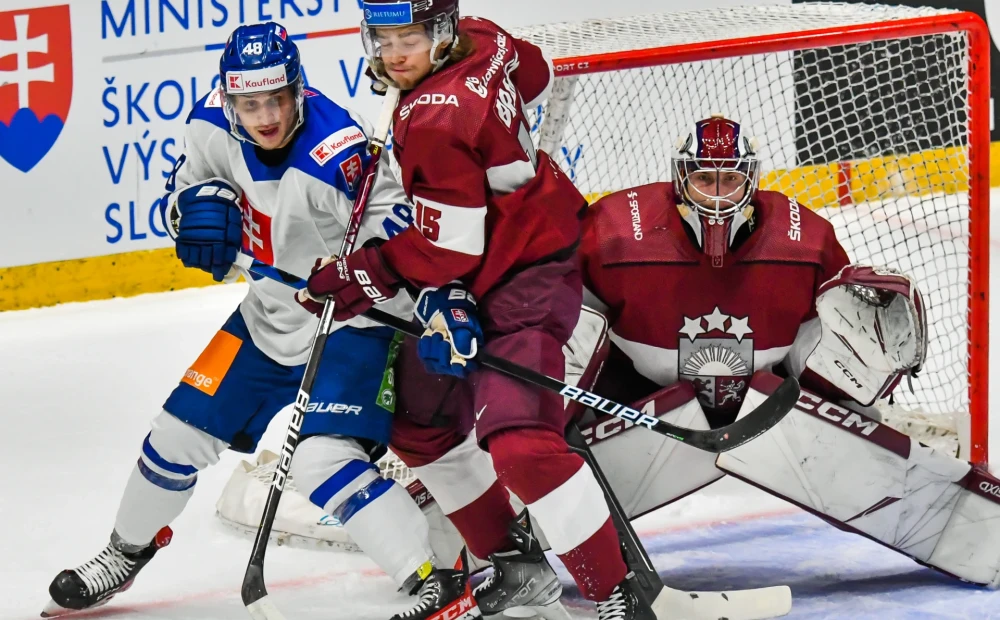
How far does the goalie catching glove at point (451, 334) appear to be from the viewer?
243 centimetres

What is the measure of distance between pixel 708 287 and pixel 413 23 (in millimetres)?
926

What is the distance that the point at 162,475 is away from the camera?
2.69 meters

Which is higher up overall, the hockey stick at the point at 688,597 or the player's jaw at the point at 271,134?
the player's jaw at the point at 271,134

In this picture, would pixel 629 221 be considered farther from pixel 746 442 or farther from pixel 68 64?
pixel 68 64

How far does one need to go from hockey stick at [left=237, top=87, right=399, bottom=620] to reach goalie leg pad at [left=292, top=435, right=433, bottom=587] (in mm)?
45

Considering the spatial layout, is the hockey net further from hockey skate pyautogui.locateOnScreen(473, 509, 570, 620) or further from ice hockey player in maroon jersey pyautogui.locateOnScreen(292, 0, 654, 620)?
ice hockey player in maroon jersey pyautogui.locateOnScreen(292, 0, 654, 620)

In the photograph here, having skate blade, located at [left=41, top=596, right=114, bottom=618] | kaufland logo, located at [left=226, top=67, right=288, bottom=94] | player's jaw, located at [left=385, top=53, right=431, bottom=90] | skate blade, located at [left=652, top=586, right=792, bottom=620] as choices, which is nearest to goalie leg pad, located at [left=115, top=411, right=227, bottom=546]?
skate blade, located at [left=41, top=596, right=114, bottom=618]

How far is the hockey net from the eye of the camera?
130 inches

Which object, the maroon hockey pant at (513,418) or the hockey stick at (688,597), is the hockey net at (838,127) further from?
the hockey stick at (688,597)

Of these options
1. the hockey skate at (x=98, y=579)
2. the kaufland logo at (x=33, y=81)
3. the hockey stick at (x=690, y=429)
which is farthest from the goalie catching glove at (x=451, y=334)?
the kaufland logo at (x=33, y=81)

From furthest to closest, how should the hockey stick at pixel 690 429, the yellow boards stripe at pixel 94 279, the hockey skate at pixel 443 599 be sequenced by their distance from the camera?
1. the yellow boards stripe at pixel 94 279
2. the hockey stick at pixel 690 429
3. the hockey skate at pixel 443 599

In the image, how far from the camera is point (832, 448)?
2830 millimetres

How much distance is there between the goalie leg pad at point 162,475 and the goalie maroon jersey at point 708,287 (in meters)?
0.92

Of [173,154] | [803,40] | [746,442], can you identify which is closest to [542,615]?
[746,442]
